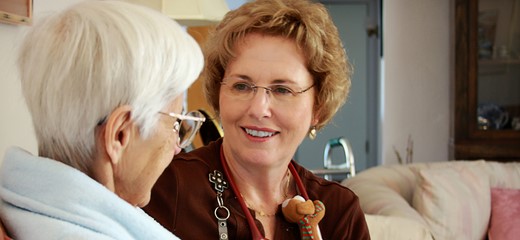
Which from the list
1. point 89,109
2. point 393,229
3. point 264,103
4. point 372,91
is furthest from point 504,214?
point 372,91

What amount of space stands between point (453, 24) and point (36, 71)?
3.25 meters

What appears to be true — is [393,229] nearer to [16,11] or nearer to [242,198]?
[242,198]

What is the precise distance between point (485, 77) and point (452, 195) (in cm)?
133

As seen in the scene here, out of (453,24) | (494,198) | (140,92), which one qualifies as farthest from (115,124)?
(453,24)

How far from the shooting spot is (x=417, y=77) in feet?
12.8

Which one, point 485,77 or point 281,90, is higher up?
point 281,90

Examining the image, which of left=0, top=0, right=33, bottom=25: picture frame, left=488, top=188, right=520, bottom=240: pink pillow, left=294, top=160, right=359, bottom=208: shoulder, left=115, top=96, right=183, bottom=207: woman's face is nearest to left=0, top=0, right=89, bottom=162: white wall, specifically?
left=0, top=0, right=33, bottom=25: picture frame

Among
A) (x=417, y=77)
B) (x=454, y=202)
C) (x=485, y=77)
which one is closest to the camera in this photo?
(x=454, y=202)

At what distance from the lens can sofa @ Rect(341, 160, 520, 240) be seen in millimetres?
2461

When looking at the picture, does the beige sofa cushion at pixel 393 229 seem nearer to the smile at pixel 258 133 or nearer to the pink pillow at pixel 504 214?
the smile at pixel 258 133

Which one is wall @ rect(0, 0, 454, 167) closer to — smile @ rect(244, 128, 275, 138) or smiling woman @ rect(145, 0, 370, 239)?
smiling woman @ rect(145, 0, 370, 239)

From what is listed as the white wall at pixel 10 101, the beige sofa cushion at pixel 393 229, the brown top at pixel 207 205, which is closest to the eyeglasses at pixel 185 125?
the brown top at pixel 207 205

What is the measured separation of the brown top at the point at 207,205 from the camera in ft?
4.50

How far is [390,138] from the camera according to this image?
3.97m
